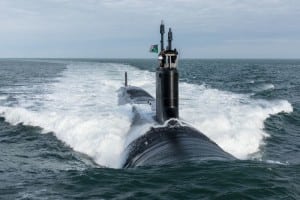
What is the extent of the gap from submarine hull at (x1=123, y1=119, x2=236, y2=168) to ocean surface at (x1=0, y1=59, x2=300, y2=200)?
0.76 m

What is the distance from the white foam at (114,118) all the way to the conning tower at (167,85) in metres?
1.13

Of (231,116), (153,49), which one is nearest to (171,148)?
(153,49)

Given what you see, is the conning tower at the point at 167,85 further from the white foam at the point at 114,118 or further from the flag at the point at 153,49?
the flag at the point at 153,49

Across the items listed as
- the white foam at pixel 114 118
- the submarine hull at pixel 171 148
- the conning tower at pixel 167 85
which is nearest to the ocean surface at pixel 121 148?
the white foam at pixel 114 118

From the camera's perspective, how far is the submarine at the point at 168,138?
13.7m

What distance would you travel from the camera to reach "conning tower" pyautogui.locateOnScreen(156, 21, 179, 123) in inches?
695

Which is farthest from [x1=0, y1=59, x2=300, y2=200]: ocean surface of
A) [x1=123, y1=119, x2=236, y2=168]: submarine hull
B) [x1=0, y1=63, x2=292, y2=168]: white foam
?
[x1=123, y1=119, x2=236, y2=168]: submarine hull

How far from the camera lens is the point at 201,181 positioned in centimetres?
1084

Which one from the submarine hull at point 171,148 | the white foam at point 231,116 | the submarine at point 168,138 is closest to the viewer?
the submarine hull at point 171,148

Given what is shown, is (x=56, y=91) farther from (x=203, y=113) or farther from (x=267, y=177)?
(x=267, y=177)

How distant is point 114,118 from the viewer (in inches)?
945

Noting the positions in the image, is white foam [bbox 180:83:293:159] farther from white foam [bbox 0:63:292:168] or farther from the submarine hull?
the submarine hull

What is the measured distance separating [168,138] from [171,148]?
149 cm

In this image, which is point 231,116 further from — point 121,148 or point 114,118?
point 121,148
